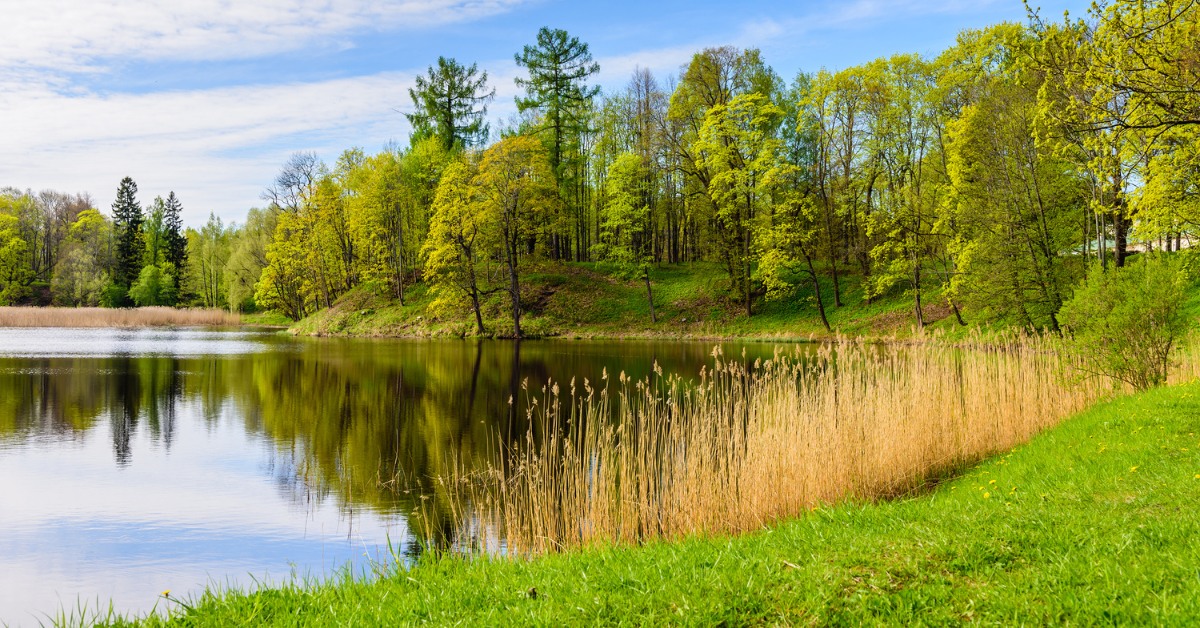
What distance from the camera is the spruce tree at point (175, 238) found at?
8173cm

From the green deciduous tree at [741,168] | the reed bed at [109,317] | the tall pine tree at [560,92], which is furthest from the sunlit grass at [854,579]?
the reed bed at [109,317]

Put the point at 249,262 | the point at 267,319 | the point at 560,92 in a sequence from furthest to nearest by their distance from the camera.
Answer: the point at 267,319 < the point at 249,262 < the point at 560,92

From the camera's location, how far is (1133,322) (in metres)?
11.1

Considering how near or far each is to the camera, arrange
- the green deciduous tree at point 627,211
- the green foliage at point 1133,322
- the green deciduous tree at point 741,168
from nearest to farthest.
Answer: the green foliage at point 1133,322
the green deciduous tree at point 741,168
the green deciduous tree at point 627,211

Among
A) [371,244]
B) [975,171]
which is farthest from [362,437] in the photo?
[371,244]

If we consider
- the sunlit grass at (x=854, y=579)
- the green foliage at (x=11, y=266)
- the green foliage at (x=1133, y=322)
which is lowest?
the sunlit grass at (x=854, y=579)

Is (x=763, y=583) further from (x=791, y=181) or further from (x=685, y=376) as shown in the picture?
(x=791, y=181)

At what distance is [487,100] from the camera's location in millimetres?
51531

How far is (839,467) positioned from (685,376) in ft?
43.5

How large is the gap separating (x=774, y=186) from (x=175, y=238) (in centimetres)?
7242

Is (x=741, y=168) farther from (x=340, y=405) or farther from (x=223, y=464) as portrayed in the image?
(x=223, y=464)

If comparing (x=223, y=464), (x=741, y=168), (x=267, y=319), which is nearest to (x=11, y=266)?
(x=267, y=319)

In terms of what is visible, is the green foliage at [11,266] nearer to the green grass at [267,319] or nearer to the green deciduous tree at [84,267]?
the green deciduous tree at [84,267]

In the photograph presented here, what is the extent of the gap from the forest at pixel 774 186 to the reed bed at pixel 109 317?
3.60m
